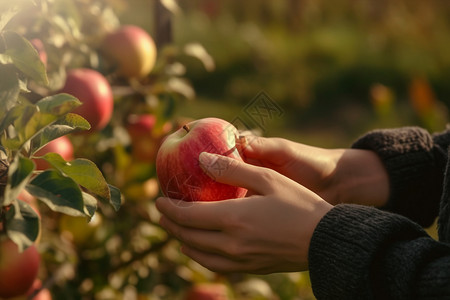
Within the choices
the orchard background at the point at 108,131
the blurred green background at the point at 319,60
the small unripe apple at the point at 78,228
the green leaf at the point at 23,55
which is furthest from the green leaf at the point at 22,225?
the blurred green background at the point at 319,60

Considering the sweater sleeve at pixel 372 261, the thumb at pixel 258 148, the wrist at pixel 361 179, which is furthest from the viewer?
the wrist at pixel 361 179

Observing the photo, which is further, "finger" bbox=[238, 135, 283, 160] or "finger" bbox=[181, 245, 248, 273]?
"finger" bbox=[238, 135, 283, 160]

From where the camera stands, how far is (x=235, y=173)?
3.58 feet

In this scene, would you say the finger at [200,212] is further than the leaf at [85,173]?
Yes

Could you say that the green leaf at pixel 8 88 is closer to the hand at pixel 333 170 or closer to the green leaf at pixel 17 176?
the green leaf at pixel 17 176

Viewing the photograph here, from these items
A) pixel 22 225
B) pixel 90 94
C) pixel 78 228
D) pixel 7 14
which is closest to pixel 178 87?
pixel 90 94

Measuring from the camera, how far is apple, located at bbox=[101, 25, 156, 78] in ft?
5.70

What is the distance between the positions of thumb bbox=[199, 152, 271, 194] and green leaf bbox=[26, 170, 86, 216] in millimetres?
301

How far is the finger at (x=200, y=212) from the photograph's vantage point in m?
1.08

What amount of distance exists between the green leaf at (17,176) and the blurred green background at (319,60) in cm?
331

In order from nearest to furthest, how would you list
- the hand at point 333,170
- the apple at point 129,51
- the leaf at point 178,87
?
the hand at point 333,170 → the apple at point 129,51 → the leaf at point 178,87

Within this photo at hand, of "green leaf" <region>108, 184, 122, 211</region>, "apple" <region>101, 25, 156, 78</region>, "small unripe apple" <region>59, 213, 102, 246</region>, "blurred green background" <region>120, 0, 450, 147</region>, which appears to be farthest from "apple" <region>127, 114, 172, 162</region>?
"blurred green background" <region>120, 0, 450, 147</region>

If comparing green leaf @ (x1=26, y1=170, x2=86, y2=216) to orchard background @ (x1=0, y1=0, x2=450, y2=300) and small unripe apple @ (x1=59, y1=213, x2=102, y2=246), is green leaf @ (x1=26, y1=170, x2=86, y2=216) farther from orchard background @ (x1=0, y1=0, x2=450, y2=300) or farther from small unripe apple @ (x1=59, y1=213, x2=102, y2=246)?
small unripe apple @ (x1=59, y1=213, x2=102, y2=246)

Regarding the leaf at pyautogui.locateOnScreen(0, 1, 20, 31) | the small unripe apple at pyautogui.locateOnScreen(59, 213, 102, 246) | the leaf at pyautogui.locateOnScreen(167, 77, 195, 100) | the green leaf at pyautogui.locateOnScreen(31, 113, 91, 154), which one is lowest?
the small unripe apple at pyautogui.locateOnScreen(59, 213, 102, 246)
